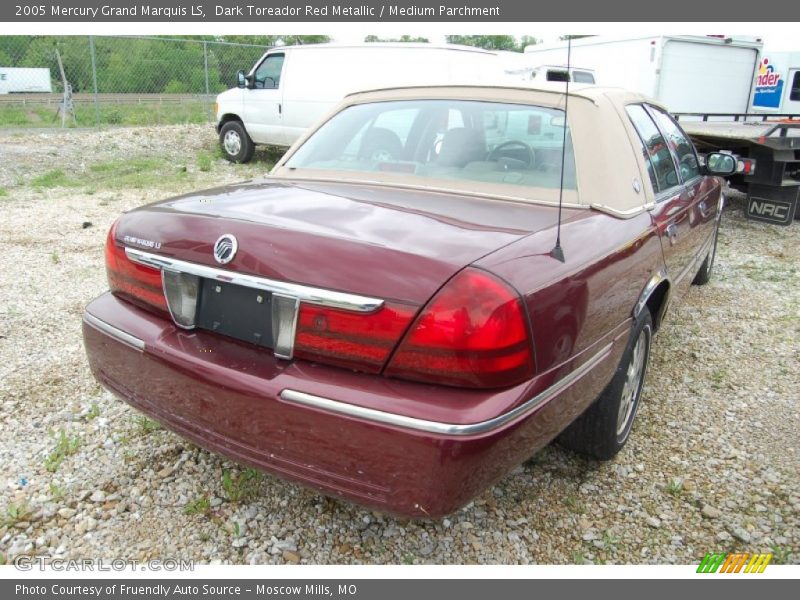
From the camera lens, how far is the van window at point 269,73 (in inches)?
452

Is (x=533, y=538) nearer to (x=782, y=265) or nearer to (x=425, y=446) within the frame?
(x=425, y=446)

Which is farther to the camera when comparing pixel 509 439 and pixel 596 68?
pixel 596 68

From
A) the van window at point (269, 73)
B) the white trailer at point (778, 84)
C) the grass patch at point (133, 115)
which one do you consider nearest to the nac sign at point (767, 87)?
the white trailer at point (778, 84)

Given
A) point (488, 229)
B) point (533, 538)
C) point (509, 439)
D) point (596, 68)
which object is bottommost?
point (533, 538)

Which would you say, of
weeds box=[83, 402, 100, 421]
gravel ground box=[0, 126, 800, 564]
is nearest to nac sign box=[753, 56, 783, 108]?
gravel ground box=[0, 126, 800, 564]

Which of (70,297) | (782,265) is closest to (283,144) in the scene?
(70,297)

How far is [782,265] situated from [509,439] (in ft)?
19.2

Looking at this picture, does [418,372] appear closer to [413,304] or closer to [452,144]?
[413,304]

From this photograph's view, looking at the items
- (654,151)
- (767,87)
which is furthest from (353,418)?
(767,87)

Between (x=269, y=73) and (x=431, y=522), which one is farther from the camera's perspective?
(x=269, y=73)

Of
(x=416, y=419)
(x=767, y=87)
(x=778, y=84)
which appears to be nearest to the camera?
(x=416, y=419)

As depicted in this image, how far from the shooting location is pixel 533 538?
242cm

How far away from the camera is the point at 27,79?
91.0 ft

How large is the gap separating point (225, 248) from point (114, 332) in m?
0.66
